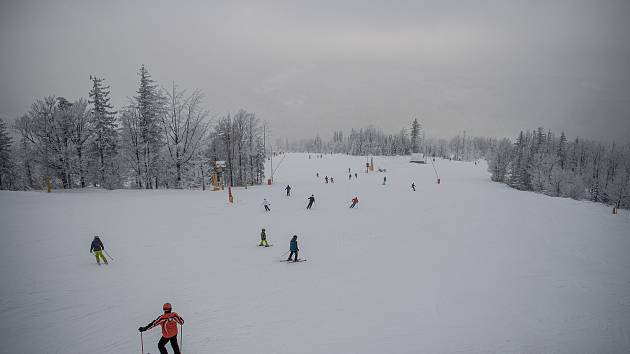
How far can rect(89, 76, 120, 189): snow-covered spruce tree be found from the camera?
31.4 meters

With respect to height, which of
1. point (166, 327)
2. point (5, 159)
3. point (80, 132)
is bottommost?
point (166, 327)

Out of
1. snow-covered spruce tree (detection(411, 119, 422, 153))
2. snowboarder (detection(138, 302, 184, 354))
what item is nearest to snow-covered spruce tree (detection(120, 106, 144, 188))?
snowboarder (detection(138, 302, 184, 354))

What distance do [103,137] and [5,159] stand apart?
20.9m

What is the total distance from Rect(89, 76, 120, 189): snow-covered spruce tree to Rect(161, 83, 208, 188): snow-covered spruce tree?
18.6 feet

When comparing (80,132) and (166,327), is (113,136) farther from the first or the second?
(166,327)

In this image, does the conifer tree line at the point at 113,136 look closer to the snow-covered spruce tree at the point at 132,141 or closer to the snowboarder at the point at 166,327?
the snow-covered spruce tree at the point at 132,141

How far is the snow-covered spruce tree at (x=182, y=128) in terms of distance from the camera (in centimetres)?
3281

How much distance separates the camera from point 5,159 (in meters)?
39.0

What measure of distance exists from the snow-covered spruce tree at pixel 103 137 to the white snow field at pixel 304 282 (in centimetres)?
882

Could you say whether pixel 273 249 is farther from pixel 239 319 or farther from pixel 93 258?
pixel 93 258

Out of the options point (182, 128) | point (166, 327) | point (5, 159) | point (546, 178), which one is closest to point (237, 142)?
point (182, 128)

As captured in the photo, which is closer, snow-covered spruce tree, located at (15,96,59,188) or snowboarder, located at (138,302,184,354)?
snowboarder, located at (138,302,184,354)

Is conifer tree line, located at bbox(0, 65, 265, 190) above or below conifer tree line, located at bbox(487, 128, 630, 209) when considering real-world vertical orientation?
above

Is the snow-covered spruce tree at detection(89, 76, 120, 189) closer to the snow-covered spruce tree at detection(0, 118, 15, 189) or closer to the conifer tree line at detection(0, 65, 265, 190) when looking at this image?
the conifer tree line at detection(0, 65, 265, 190)
